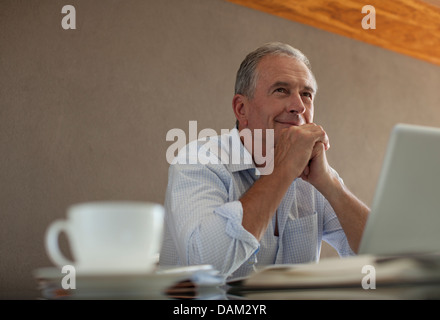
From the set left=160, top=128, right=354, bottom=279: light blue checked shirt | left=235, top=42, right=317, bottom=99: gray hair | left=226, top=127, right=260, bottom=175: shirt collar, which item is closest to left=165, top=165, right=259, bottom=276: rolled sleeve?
left=160, top=128, right=354, bottom=279: light blue checked shirt

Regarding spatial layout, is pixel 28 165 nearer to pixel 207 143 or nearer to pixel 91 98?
pixel 91 98

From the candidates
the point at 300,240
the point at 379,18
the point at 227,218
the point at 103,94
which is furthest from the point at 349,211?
the point at 379,18

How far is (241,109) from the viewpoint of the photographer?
1.95 meters

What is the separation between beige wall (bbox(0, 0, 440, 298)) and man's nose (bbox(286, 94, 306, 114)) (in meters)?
1.10

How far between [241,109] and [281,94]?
18 cm

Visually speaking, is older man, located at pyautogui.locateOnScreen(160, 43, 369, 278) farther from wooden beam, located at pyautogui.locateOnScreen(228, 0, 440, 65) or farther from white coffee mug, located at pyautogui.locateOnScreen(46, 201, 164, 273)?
wooden beam, located at pyautogui.locateOnScreen(228, 0, 440, 65)

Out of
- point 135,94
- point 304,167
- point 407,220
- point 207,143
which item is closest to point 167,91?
point 135,94

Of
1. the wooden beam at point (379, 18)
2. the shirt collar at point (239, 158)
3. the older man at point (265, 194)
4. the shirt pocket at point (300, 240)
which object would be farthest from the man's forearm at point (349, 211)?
the wooden beam at point (379, 18)

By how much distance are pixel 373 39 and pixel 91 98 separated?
2.26 m

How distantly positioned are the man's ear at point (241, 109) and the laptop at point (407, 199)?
120 cm

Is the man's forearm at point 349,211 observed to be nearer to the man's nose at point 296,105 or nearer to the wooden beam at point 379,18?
the man's nose at point 296,105

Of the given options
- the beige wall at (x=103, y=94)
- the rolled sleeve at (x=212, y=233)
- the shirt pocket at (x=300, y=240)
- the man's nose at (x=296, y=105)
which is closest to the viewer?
the rolled sleeve at (x=212, y=233)

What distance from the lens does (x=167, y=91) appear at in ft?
9.21

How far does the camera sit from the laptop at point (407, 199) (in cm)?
73
